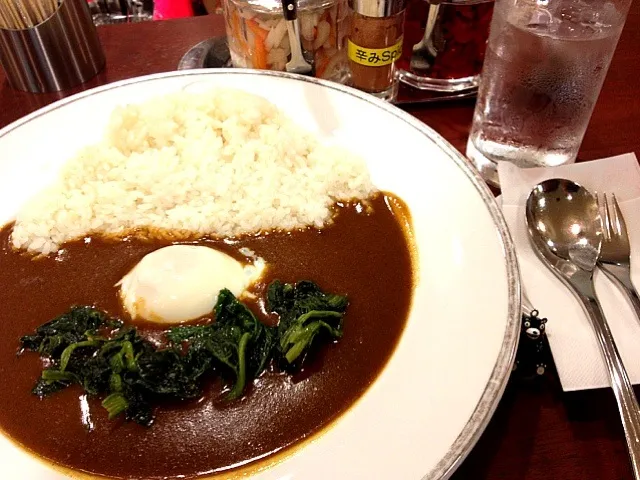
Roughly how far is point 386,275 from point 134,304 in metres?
0.78

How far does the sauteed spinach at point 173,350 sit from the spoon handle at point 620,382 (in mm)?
701

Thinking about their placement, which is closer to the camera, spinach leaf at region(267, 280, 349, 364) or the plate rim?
the plate rim

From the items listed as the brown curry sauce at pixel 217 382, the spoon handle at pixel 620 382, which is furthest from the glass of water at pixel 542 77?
the spoon handle at pixel 620 382

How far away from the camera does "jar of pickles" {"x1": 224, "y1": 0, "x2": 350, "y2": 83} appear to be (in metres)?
2.22

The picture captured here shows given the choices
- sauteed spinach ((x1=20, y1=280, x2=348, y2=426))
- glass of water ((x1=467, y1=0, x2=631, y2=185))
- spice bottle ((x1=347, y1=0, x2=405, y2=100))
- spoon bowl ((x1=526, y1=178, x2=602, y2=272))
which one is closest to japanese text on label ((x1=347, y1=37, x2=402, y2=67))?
spice bottle ((x1=347, y1=0, x2=405, y2=100))

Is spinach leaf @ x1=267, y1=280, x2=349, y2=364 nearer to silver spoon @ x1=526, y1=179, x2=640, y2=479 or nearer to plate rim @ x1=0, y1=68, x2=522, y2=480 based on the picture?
plate rim @ x1=0, y1=68, x2=522, y2=480

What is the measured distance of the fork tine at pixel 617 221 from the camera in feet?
5.59

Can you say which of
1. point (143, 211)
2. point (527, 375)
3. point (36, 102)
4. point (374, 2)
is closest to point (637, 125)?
point (374, 2)

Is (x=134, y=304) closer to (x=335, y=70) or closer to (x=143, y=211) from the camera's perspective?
(x=143, y=211)

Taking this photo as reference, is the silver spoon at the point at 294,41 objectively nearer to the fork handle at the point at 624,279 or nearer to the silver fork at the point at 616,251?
the silver fork at the point at 616,251

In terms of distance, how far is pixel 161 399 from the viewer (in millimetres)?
1428

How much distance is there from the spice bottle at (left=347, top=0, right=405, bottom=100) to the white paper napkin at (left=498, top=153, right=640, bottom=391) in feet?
2.26

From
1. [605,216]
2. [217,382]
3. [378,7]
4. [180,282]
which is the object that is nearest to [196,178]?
[180,282]

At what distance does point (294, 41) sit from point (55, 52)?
1181 millimetres
